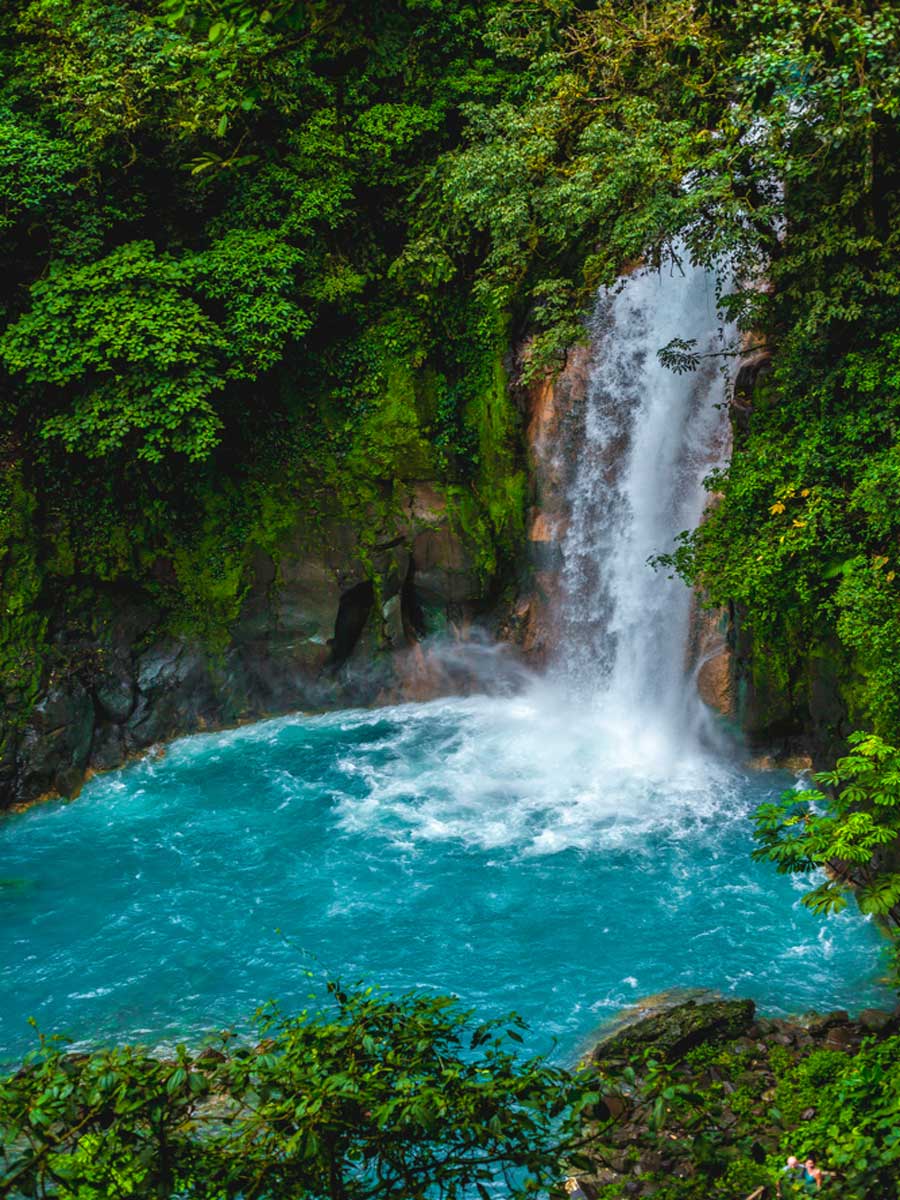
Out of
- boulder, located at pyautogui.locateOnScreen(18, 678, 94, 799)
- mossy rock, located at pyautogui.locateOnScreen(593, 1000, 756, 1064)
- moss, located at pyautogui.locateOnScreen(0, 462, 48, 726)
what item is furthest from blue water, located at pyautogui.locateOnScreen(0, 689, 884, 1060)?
moss, located at pyautogui.locateOnScreen(0, 462, 48, 726)

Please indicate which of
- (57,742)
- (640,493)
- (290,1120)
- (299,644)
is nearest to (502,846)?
(299,644)

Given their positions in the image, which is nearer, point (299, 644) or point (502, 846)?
point (502, 846)

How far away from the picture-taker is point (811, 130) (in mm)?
10250

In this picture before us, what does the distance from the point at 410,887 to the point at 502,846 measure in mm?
1355

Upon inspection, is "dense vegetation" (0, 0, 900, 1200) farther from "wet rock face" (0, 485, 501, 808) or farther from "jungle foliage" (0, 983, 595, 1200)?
"jungle foliage" (0, 983, 595, 1200)

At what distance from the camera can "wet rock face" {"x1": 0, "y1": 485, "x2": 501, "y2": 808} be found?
14930mm

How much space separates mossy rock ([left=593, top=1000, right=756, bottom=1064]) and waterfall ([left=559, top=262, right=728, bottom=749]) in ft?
19.3

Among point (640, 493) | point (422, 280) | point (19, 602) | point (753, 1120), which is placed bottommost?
point (753, 1120)

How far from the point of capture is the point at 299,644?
52.9 ft

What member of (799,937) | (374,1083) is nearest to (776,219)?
(799,937)

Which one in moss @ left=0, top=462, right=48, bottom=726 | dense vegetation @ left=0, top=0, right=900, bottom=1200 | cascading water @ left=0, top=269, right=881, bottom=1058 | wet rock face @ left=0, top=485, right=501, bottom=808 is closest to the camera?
cascading water @ left=0, top=269, right=881, bottom=1058

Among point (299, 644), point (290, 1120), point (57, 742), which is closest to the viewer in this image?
point (290, 1120)

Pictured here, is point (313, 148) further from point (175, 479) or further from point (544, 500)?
point (544, 500)

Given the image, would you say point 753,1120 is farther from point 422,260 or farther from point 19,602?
point 422,260
